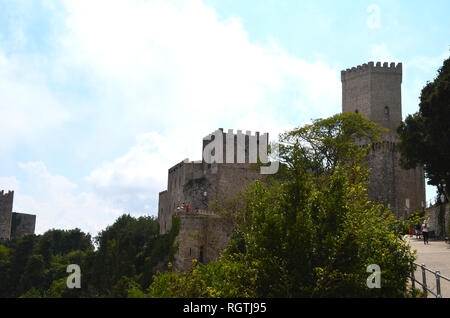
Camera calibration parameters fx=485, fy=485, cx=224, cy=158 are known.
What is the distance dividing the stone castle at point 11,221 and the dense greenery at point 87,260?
12.8 ft

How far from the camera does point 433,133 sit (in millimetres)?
30016

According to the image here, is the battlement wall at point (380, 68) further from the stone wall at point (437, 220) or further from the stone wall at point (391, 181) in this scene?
the stone wall at point (437, 220)

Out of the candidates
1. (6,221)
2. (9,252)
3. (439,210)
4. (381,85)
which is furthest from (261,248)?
(6,221)

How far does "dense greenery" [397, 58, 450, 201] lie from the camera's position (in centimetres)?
2930

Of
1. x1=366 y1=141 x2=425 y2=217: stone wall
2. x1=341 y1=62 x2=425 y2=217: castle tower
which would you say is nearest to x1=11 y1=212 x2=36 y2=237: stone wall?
x1=341 y1=62 x2=425 y2=217: castle tower

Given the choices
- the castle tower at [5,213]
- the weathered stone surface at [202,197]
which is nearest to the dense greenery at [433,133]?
the weathered stone surface at [202,197]

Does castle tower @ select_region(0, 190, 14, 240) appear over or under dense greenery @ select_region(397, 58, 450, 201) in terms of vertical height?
under

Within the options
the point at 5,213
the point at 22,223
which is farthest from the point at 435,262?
the point at 22,223

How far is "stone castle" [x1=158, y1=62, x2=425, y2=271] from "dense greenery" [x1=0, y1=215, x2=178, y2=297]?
2.04 metres

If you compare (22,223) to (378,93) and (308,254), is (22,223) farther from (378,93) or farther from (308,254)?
(308,254)

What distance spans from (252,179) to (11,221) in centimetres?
5347

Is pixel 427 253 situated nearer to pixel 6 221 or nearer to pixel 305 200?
pixel 305 200

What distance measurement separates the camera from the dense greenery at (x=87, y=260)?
1711 inches

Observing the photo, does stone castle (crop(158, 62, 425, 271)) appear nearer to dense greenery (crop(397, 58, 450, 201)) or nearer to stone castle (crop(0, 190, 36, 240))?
dense greenery (crop(397, 58, 450, 201))
